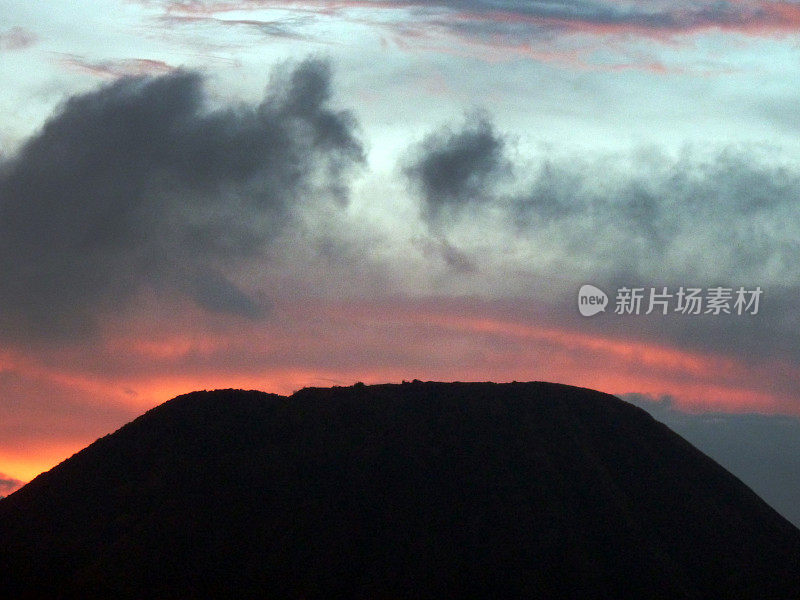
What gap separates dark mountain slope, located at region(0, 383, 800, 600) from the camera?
80.6 m

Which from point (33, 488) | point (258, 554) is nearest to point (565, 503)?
point (258, 554)

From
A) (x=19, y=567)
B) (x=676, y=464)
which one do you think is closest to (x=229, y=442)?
(x=19, y=567)

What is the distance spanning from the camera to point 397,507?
86500 mm

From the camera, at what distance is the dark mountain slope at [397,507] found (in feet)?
264

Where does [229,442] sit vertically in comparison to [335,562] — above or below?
above

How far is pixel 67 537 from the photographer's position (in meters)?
86.8

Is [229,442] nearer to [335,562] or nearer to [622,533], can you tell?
[335,562]

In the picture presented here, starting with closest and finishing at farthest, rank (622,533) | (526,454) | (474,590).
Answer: (474,590), (622,533), (526,454)

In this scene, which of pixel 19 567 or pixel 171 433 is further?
pixel 171 433

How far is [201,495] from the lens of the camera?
3516 inches

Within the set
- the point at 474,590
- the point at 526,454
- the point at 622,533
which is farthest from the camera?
the point at 526,454

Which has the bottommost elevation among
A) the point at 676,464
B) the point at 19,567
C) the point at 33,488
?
the point at 19,567

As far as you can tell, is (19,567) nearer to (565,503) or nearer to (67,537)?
(67,537)

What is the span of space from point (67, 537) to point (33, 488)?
12491 millimetres
